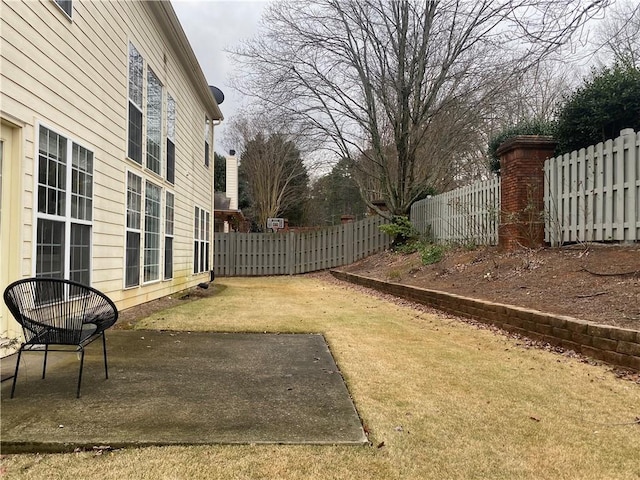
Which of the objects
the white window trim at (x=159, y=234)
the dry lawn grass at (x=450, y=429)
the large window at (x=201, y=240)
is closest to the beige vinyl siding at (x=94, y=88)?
the white window trim at (x=159, y=234)

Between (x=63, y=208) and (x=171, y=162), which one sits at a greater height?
(x=171, y=162)

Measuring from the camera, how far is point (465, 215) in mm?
11508

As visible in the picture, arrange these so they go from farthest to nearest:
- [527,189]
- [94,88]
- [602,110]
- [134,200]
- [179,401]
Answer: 1. [527,189]
2. [602,110]
3. [134,200]
4. [94,88]
5. [179,401]

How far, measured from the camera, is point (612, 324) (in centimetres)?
433

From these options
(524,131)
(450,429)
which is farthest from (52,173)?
(524,131)

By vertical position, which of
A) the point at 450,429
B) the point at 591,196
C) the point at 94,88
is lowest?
the point at 450,429

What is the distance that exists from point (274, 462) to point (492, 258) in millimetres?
7453

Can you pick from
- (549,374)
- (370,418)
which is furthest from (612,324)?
(370,418)

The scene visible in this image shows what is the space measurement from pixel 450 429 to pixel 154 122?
25.9 feet

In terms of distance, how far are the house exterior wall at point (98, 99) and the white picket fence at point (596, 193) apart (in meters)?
7.27

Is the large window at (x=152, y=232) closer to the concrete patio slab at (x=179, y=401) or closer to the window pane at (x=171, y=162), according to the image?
the window pane at (x=171, y=162)

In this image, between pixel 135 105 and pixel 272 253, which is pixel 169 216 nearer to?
pixel 135 105

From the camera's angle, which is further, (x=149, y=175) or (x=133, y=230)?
(x=149, y=175)

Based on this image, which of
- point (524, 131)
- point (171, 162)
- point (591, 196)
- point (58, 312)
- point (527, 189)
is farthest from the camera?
point (524, 131)
